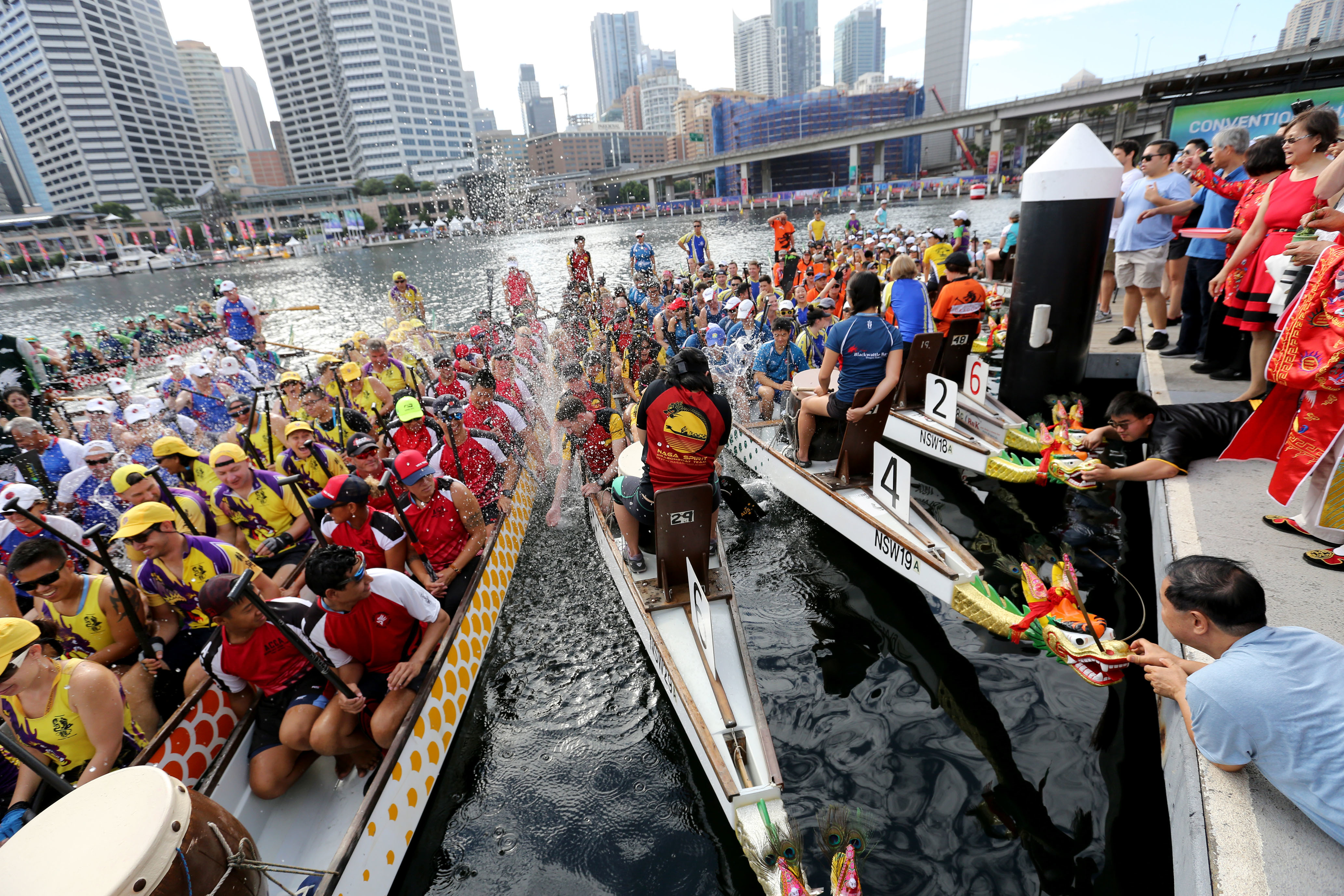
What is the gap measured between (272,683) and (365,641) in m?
0.65

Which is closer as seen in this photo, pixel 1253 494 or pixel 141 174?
pixel 1253 494

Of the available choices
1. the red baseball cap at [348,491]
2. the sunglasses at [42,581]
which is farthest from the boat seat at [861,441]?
the sunglasses at [42,581]

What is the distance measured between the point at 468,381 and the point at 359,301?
27.4 metres

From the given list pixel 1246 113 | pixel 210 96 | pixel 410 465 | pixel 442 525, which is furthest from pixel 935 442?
pixel 210 96

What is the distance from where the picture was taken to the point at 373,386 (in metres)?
8.70

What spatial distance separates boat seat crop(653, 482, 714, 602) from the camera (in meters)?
4.38

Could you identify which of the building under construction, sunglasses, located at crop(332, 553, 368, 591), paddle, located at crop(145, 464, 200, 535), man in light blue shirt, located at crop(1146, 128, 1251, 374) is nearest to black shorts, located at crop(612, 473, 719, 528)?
sunglasses, located at crop(332, 553, 368, 591)

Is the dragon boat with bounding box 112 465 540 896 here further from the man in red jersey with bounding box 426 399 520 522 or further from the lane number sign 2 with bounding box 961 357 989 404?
the lane number sign 2 with bounding box 961 357 989 404

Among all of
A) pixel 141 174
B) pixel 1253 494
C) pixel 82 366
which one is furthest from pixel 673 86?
pixel 1253 494

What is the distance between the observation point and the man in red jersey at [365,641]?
3.39 meters

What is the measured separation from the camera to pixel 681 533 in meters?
4.57

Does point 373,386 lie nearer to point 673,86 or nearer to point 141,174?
point 141,174

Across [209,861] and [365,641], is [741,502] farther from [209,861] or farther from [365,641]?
[209,861]

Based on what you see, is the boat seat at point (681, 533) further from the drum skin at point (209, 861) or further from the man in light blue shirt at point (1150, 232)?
the man in light blue shirt at point (1150, 232)
